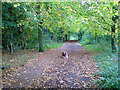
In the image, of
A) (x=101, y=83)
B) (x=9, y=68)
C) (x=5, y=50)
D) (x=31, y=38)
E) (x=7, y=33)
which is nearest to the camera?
(x=101, y=83)

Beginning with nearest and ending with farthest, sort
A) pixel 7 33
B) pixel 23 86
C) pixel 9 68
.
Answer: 1. pixel 23 86
2. pixel 9 68
3. pixel 7 33

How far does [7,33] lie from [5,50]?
242 cm

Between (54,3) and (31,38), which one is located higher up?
(54,3)

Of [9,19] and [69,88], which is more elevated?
[9,19]

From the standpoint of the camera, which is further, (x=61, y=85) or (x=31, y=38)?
(x=31, y=38)

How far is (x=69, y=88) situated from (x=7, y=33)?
7520 millimetres

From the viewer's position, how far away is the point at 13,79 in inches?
184

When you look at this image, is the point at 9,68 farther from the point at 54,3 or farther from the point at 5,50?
the point at 5,50

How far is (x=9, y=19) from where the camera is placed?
855 centimetres

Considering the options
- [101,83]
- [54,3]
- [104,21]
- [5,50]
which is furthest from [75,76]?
[5,50]

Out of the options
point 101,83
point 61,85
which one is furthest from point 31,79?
point 101,83

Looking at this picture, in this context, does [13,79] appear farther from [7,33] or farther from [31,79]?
[7,33]

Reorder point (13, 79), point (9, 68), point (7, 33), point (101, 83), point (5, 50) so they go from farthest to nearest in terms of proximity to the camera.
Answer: point (5, 50)
point (7, 33)
point (9, 68)
point (13, 79)
point (101, 83)

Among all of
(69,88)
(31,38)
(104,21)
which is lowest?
(69,88)
